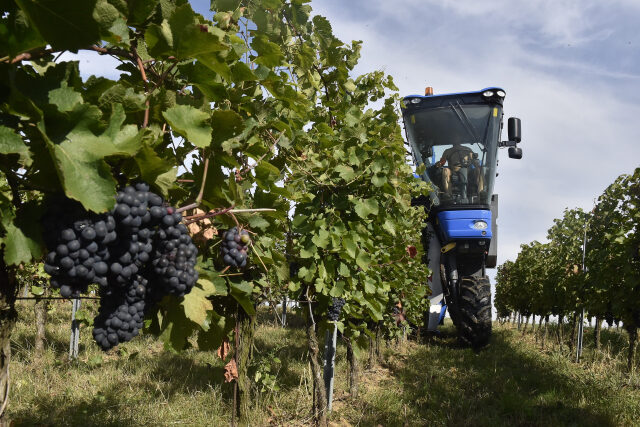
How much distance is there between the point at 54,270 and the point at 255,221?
80 centimetres

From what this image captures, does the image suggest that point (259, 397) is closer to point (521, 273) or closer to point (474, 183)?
point (474, 183)

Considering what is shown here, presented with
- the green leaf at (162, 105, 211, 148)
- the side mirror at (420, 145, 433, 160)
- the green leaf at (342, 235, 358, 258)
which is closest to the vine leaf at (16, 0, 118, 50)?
the green leaf at (162, 105, 211, 148)

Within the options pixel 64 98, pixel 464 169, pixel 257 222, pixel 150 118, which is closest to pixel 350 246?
pixel 257 222

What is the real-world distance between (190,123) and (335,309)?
3342mm

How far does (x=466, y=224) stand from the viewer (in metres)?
8.51

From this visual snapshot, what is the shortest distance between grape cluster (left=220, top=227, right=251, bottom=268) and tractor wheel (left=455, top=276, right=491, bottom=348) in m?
7.77

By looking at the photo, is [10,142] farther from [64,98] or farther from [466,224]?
[466,224]

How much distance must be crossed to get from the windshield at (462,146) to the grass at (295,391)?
2979mm

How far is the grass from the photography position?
15.4 feet

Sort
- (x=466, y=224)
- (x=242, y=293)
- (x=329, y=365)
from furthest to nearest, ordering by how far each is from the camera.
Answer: (x=466, y=224)
(x=329, y=365)
(x=242, y=293)

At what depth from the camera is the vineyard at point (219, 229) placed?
1100 millimetres

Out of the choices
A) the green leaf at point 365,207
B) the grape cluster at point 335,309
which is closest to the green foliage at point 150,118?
the green leaf at point 365,207

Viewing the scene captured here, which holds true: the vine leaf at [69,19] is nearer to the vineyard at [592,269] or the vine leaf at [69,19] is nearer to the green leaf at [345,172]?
the green leaf at [345,172]

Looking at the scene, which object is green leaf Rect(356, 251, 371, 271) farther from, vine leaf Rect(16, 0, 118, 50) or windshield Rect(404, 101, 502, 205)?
windshield Rect(404, 101, 502, 205)
